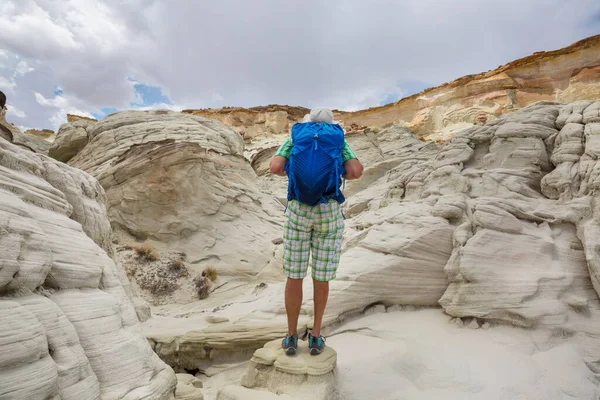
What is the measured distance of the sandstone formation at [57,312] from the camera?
2.38 meters

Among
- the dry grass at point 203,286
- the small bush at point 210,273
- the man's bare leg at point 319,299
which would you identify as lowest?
the dry grass at point 203,286

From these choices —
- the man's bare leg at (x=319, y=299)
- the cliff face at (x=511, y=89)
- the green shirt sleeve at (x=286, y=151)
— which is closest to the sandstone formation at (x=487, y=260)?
the man's bare leg at (x=319, y=299)

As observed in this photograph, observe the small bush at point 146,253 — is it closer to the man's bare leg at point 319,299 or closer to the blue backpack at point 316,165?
the man's bare leg at point 319,299

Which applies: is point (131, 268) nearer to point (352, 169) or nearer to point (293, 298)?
point (293, 298)

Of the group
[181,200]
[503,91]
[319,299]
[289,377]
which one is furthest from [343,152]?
[503,91]

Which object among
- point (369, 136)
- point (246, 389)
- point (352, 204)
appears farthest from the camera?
point (369, 136)

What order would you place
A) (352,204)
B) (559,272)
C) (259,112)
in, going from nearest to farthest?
(559,272)
(352,204)
(259,112)

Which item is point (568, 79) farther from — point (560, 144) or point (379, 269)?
point (379, 269)

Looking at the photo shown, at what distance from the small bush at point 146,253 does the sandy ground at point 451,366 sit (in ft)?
22.8

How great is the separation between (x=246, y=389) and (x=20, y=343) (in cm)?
198

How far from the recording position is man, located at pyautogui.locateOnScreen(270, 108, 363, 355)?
3.53m

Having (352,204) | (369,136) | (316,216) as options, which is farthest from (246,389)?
(369,136)

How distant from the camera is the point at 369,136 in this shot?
2356 centimetres

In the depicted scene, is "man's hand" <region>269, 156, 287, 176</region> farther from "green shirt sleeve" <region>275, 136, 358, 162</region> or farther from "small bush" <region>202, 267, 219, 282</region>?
"small bush" <region>202, 267, 219, 282</region>
